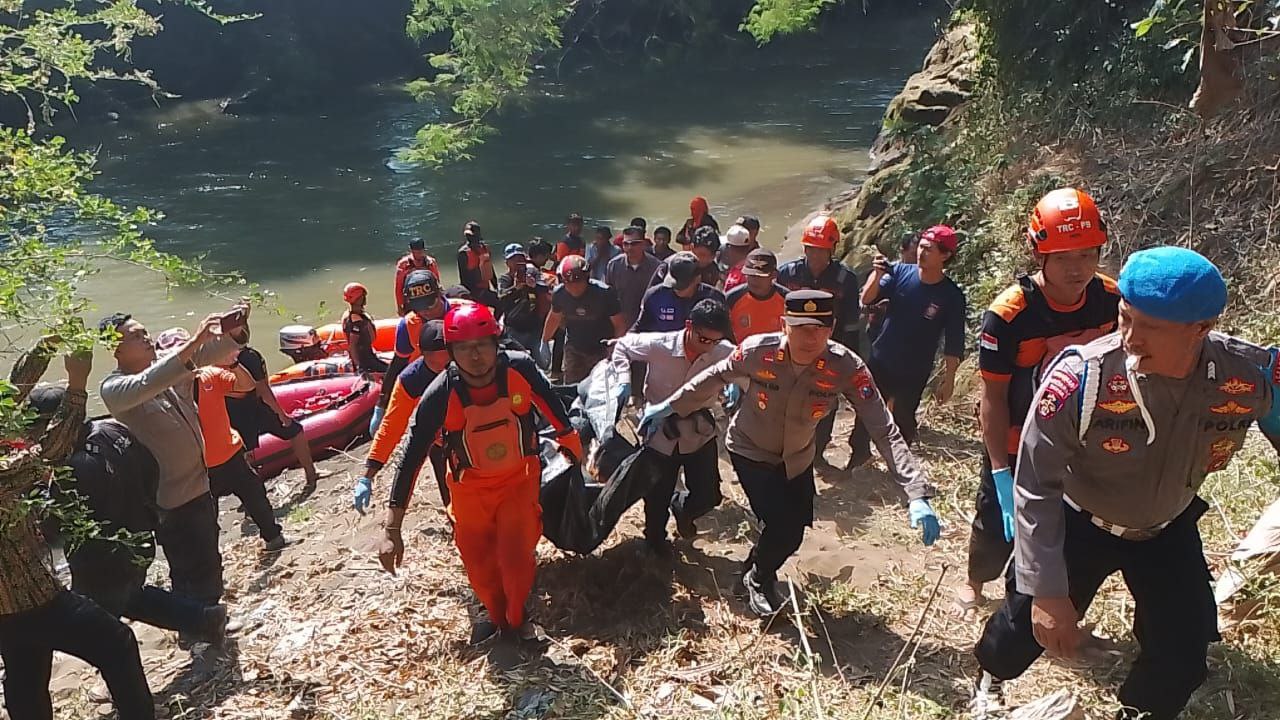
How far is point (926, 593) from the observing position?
455 cm

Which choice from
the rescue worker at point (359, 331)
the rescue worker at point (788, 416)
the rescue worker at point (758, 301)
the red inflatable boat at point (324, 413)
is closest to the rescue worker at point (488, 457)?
the rescue worker at point (788, 416)

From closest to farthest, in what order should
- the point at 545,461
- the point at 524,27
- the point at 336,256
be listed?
the point at 545,461
the point at 336,256
the point at 524,27

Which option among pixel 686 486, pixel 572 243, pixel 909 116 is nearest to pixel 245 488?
pixel 686 486

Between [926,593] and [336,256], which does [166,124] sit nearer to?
[336,256]

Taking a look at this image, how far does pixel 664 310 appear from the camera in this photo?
19.2 feet

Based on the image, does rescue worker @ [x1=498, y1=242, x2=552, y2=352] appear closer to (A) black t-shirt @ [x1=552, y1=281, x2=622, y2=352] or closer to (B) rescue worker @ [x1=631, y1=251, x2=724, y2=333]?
(A) black t-shirt @ [x1=552, y1=281, x2=622, y2=352]

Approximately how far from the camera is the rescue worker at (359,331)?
8.84 m

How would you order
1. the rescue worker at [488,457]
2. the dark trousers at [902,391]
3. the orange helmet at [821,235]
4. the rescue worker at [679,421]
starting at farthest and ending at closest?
the orange helmet at [821,235], the dark trousers at [902,391], the rescue worker at [679,421], the rescue worker at [488,457]

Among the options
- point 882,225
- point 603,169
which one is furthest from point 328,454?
point 603,169

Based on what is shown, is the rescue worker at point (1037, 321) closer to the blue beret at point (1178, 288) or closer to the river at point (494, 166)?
the blue beret at point (1178, 288)

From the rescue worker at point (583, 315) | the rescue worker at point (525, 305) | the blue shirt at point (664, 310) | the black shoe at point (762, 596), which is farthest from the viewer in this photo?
the rescue worker at point (525, 305)

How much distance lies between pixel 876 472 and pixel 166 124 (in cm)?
3159

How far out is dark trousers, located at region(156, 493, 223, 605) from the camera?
4918 millimetres

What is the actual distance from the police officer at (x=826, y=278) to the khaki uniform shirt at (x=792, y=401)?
1.93 meters
